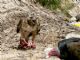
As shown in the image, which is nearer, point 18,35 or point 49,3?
point 18,35

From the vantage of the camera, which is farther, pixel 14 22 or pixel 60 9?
pixel 60 9

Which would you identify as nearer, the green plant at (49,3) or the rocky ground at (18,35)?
the rocky ground at (18,35)

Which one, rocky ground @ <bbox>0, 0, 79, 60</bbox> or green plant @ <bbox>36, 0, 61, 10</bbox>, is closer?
rocky ground @ <bbox>0, 0, 79, 60</bbox>

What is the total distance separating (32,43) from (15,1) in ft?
12.1

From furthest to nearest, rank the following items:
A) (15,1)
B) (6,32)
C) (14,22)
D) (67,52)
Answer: (15,1)
(14,22)
(6,32)
(67,52)

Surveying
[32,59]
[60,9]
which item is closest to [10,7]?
[32,59]

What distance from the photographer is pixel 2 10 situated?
10078mm

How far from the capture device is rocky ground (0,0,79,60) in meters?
7.39

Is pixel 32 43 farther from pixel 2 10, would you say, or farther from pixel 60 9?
pixel 60 9

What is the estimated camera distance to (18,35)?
29.4ft

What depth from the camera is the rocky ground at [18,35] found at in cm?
739

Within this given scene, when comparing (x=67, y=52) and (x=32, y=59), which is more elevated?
(x=67, y=52)

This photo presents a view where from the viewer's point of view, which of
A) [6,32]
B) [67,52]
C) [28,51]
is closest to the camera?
[67,52]

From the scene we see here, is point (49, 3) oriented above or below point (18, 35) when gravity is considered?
above
